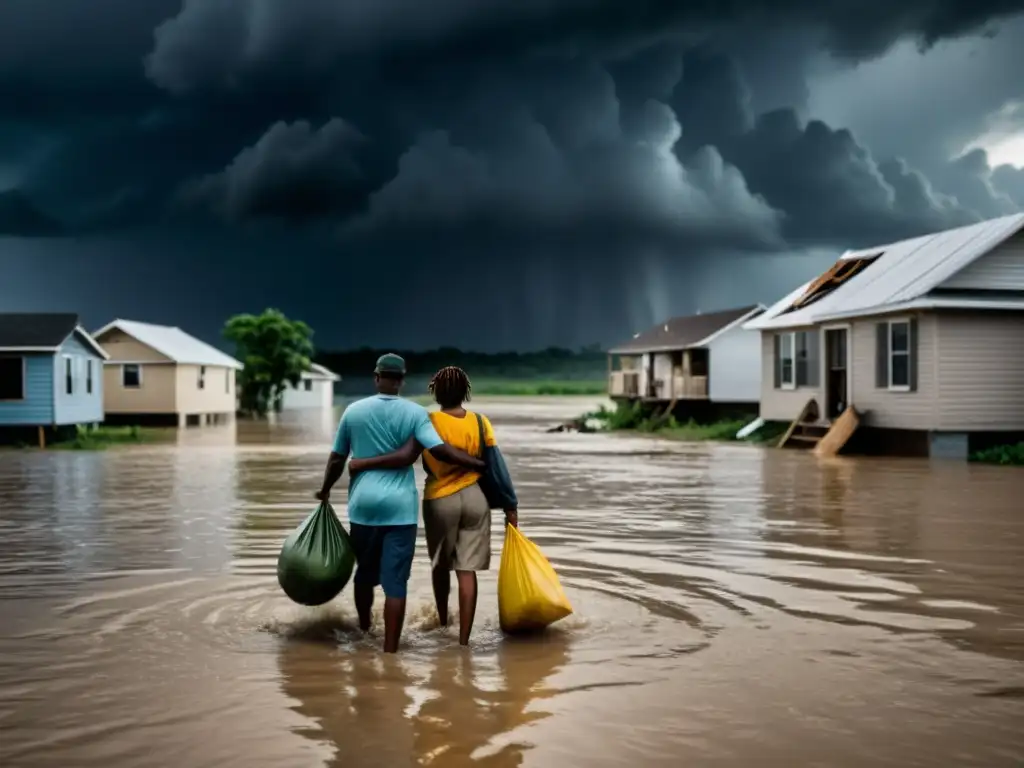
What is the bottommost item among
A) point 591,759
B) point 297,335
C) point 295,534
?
point 591,759

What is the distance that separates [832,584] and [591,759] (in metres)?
5.31

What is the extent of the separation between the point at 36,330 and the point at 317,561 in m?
35.4

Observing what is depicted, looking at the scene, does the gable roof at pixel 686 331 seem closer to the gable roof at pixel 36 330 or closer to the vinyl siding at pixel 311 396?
the gable roof at pixel 36 330

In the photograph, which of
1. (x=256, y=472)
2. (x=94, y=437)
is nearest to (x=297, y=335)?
(x=94, y=437)

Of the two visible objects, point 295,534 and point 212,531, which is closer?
point 295,534

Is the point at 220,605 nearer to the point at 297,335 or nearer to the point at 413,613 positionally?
the point at 413,613

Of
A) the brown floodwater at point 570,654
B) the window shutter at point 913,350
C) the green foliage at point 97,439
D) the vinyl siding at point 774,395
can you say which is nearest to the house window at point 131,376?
the green foliage at point 97,439

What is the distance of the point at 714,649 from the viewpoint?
7.52 meters

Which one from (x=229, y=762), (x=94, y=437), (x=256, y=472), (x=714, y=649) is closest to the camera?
(x=229, y=762)

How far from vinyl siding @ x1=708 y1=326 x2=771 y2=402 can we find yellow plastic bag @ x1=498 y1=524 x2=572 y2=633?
43391mm

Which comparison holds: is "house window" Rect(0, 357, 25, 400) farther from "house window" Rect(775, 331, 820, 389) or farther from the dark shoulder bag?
the dark shoulder bag

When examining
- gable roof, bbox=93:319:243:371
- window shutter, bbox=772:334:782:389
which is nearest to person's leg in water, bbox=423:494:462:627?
window shutter, bbox=772:334:782:389

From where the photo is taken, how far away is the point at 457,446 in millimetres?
7789

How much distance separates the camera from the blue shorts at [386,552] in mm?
7492
